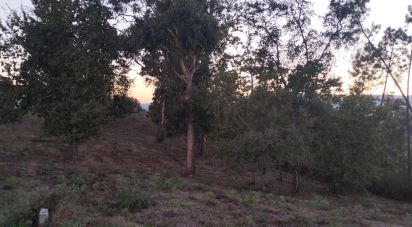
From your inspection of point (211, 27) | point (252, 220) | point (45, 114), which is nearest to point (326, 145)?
point (211, 27)

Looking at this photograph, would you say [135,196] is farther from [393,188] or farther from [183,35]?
[393,188]

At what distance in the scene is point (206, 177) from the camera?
25.8m

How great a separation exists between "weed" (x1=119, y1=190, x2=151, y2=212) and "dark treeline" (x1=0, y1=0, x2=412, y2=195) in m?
8.78

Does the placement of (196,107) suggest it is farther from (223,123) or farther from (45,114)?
(45,114)

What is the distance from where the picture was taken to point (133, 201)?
12742mm

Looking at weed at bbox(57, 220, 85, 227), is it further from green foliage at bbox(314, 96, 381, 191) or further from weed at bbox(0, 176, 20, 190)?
green foliage at bbox(314, 96, 381, 191)

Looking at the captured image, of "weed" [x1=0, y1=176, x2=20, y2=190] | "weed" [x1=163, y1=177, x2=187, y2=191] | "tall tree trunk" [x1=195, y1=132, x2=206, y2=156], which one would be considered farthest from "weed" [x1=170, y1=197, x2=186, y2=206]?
"tall tree trunk" [x1=195, y1=132, x2=206, y2=156]

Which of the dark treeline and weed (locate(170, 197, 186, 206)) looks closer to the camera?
weed (locate(170, 197, 186, 206))

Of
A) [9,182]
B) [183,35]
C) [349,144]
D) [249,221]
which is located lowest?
[249,221]

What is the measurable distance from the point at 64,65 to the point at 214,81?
7.92 meters

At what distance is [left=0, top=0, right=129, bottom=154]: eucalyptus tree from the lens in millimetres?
22266

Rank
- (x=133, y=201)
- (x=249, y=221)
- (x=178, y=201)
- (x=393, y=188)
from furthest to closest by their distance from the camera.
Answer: (x=393, y=188)
(x=178, y=201)
(x=133, y=201)
(x=249, y=221)

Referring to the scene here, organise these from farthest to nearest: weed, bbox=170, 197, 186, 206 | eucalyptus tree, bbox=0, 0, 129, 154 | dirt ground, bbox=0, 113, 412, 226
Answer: eucalyptus tree, bbox=0, 0, 129, 154 < weed, bbox=170, 197, 186, 206 < dirt ground, bbox=0, 113, 412, 226

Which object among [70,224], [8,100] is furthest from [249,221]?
[8,100]
